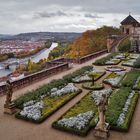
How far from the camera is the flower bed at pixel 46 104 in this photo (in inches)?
559

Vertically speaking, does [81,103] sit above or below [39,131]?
above

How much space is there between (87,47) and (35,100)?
4124 centimetres

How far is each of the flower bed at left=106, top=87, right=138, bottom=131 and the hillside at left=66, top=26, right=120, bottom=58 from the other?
117 ft

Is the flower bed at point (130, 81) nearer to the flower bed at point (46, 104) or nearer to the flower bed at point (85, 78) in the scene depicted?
the flower bed at point (85, 78)


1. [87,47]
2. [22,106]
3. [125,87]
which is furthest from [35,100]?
[87,47]

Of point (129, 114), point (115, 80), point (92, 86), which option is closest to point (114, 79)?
point (115, 80)

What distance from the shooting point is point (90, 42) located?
57281 mm

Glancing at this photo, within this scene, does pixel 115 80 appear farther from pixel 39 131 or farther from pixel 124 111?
pixel 39 131

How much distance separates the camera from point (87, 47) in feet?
187

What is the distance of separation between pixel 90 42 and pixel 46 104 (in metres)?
42.4

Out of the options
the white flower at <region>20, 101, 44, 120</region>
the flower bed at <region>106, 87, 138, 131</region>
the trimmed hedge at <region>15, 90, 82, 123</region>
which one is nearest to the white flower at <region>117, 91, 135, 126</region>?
the flower bed at <region>106, 87, 138, 131</region>

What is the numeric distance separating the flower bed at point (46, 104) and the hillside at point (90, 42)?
114 ft

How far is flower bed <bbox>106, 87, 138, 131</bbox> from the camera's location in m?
13.1

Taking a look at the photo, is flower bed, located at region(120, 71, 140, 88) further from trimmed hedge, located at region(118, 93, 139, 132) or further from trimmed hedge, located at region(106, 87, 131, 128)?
trimmed hedge, located at region(118, 93, 139, 132)
